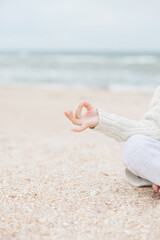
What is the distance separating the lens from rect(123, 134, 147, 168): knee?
1.90 meters

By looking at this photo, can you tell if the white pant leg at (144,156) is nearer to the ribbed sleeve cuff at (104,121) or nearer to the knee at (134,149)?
the knee at (134,149)

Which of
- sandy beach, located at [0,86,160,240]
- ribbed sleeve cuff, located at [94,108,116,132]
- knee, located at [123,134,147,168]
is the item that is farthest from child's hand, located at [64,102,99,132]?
sandy beach, located at [0,86,160,240]

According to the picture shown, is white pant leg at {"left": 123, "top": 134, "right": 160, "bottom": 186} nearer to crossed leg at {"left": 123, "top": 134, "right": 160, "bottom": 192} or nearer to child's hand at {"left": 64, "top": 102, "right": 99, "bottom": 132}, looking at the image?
crossed leg at {"left": 123, "top": 134, "right": 160, "bottom": 192}

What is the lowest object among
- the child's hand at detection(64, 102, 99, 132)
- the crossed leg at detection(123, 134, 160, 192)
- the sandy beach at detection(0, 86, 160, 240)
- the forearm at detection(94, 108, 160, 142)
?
the sandy beach at detection(0, 86, 160, 240)

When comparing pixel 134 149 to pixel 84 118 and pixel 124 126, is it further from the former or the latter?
pixel 84 118

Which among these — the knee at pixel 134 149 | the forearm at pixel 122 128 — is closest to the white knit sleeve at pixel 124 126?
the forearm at pixel 122 128

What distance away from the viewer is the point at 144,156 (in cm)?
188

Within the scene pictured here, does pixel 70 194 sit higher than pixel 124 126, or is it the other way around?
pixel 124 126

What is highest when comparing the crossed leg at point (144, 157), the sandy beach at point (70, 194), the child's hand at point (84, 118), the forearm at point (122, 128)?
the child's hand at point (84, 118)

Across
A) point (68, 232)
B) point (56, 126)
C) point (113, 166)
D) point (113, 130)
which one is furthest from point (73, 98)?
point (68, 232)

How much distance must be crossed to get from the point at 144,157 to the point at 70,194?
0.64m

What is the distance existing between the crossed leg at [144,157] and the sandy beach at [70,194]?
0.24 metres

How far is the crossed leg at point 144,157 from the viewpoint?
6.10 feet

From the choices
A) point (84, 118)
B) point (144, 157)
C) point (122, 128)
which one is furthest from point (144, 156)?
point (84, 118)
